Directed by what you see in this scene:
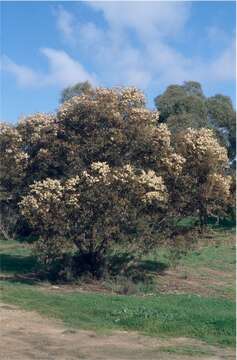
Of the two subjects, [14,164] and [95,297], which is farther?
[14,164]

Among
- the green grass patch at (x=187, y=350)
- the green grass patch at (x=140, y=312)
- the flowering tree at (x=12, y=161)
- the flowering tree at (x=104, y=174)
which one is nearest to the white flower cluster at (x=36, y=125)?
the flowering tree at (x=104, y=174)

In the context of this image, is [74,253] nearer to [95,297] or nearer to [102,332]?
[95,297]

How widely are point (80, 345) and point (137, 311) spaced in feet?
12.1

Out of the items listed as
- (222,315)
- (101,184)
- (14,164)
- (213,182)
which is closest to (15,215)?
(14,164)

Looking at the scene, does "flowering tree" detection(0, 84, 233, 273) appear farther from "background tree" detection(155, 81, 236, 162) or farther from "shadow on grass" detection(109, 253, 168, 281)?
"background tree" detection(155, 81, 236, 162)

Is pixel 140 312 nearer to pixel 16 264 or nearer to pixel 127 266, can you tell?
pixel 127 266

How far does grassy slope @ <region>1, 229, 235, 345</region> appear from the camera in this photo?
12961mm

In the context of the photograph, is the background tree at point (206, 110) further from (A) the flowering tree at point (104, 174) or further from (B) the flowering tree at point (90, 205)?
(B) the flowering tree at point (90, 205)

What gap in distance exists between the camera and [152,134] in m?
22.0

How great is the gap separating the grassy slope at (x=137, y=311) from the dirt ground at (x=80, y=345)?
583mm

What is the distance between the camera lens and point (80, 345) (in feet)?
37.1

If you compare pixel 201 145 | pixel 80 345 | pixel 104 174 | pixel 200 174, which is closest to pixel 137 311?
pixel 80 345

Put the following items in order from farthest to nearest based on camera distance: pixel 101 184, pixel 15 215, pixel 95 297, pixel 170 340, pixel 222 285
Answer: pixel 15 215
pixel 222 285
pixel 101 184
pixel 95 297
pixel 170 340

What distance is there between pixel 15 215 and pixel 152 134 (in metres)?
6.61
